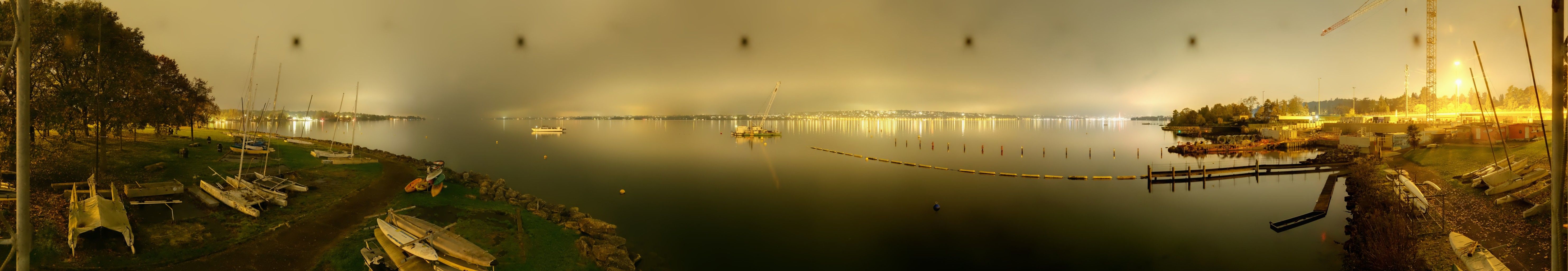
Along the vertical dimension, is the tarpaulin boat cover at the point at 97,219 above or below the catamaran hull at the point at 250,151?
below

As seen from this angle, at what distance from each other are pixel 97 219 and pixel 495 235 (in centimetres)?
737

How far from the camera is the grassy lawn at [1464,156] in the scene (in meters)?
22.2

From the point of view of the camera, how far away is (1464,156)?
83.8ft

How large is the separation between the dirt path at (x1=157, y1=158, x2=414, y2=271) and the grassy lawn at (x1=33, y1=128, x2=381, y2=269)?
1.05ft

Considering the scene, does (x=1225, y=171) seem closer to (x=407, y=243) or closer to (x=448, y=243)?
(x=448, y=243)

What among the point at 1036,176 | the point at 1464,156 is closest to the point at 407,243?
the point at 1036,176

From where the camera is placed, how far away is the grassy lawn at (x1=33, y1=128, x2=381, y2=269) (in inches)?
429

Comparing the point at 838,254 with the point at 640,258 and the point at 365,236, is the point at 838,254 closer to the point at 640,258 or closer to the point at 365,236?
the point at 640,258

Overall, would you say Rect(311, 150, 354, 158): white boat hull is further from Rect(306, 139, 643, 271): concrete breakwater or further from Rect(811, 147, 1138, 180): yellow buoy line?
Rect(811, 147, 1138, 180): yellow buoy line

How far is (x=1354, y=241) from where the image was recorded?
53.7 ft

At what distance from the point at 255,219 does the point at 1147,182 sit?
39.8 meters

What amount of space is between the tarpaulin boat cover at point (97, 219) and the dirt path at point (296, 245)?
4.89ft

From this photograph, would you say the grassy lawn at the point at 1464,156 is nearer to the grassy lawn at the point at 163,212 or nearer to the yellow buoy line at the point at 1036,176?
the yellow buoy line at the point at 1036,176

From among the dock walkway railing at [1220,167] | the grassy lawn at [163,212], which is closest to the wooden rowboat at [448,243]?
the grassy lawn at [163,212]
